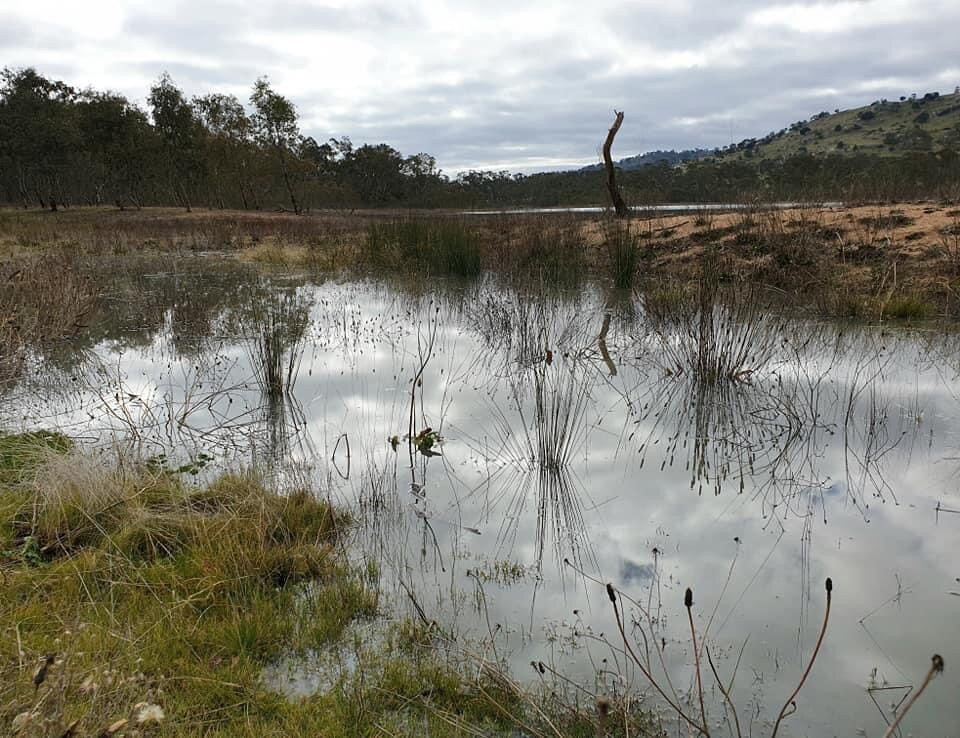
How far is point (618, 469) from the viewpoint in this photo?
4.06m

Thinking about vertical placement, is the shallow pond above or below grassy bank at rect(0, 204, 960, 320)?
below

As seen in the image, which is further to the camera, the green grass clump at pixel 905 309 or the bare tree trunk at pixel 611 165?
the bare tree trunk at pixel 611 165

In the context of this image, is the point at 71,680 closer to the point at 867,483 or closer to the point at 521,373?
the point at 867,483

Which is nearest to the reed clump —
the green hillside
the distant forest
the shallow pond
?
the shallow pond

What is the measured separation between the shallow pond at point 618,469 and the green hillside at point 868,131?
1847 inches

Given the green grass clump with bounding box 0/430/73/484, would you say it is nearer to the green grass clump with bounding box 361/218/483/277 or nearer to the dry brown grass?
the dry brown grass

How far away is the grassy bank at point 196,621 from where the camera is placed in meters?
1.92

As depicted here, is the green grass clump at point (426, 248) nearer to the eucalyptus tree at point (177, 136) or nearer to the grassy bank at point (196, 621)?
the grassy bank at point (196, 621)

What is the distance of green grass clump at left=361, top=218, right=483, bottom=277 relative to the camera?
38.4 feet

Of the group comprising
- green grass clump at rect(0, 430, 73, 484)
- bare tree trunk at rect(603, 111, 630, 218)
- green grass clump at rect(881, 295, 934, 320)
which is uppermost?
bare tree trunk at rect(603, 111, 630, 218)

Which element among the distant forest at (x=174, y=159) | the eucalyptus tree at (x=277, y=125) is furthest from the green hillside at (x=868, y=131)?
the eucalyptus tree at (x=277, y=125)

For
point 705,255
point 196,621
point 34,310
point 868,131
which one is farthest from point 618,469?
point 868,131

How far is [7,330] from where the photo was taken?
6.04 m

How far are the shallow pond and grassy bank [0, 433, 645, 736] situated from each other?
6.6 inches
